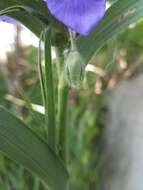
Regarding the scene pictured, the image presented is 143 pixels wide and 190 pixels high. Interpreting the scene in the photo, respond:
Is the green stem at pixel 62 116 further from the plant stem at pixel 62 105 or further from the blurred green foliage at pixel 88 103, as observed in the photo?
the blurred green foliage at pixel 88 103

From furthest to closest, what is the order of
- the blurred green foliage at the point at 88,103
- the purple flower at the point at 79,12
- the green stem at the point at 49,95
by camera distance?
the blurred green foliage at the point at 88,103 → the green stem at the point at 49,95 → the purple flower at the point at 79,12

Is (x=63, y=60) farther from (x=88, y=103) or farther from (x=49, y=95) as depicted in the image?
(x=88, y=103)

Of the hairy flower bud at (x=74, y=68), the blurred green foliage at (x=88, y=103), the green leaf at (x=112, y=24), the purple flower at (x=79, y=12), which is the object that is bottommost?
the blurred green foliage at (x=88, y=103)

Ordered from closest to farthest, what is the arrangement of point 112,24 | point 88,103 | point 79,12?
point 79,12 → point 112,24 → point 88,103

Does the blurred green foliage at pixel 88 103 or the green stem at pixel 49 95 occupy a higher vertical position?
the green stem at pixel 49 95

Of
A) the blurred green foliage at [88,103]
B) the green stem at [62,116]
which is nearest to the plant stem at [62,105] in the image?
the green stem at [62,116]

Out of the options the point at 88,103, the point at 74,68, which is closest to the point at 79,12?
the point at 74,68

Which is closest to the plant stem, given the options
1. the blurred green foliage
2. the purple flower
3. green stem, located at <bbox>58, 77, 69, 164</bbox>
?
green stem, located at <bbox>58, 77, 69, 164</bbox>

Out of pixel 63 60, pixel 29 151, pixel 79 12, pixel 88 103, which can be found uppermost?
pixel 79 12
